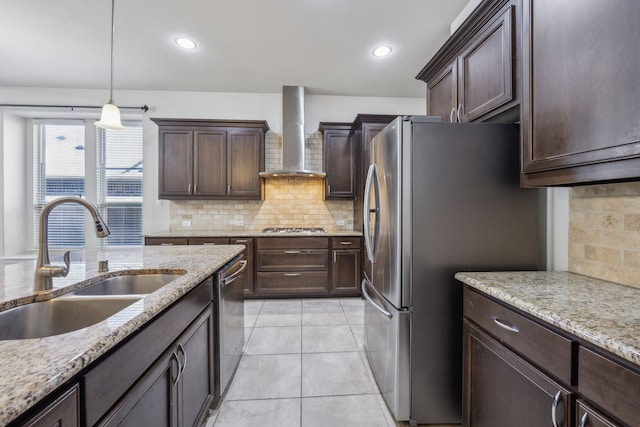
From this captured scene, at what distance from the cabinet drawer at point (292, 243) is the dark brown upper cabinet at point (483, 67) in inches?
79.7

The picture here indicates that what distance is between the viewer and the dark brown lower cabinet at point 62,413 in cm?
51

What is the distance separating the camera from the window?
12.8 feet

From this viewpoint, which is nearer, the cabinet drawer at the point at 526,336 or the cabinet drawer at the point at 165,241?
the cabinet drawer at the point at 526,336

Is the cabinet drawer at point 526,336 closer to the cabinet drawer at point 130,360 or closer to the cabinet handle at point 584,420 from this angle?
the cabinet handle at point 584,420

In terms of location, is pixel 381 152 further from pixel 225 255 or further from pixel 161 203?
pixel 161 203

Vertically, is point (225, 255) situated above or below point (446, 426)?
above

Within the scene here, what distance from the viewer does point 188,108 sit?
3889 mm

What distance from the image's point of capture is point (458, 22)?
228cm

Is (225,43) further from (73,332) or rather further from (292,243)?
(73,332)

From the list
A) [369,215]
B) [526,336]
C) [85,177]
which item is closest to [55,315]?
[369,215]

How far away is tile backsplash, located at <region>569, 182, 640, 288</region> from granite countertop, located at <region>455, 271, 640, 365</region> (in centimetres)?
7

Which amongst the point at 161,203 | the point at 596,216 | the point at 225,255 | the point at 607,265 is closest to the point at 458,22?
the point at 596,216

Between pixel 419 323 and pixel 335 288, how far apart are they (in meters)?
2.08

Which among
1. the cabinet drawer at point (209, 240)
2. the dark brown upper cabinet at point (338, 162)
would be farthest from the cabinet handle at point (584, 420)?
the cabinet drawer at point (209, 240)
